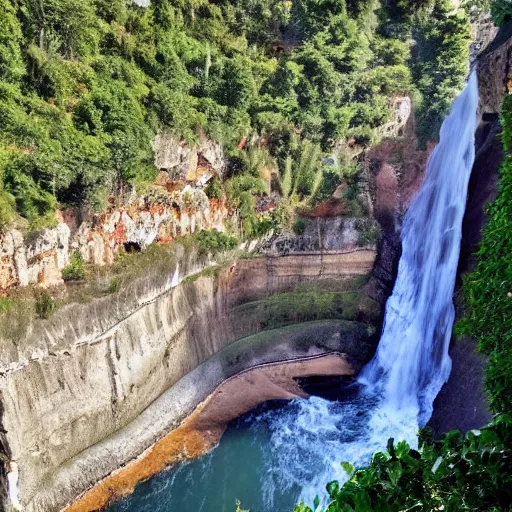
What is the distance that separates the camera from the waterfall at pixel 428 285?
57.2 ft

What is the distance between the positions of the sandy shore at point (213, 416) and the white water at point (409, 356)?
4.07ft

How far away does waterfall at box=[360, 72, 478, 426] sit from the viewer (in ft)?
57.2

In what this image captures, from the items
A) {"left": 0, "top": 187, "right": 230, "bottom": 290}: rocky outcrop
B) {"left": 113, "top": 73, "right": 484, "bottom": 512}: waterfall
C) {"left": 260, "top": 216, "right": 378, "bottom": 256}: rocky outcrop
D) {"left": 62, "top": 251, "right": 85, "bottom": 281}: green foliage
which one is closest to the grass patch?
{"left": 260, "top": 216, "right": 378, "bottom": 256}: rocky outcrop

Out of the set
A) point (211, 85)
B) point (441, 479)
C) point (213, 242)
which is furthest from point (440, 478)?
point (211, 85)

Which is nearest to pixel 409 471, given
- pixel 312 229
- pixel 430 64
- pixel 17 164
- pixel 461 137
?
pixel 17 164

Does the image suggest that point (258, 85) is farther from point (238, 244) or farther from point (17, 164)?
point (17, 164)

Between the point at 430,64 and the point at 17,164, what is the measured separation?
61.9ft

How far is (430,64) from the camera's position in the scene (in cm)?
2420

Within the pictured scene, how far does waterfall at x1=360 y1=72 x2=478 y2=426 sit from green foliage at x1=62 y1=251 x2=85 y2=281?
37.0 ft

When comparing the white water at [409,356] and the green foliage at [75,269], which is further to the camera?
the white water at [409,356]

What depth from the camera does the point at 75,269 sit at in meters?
14.7

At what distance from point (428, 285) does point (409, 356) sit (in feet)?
8.68

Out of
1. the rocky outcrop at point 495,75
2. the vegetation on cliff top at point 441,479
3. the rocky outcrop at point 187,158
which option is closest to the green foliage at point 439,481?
the vegetation on cliff top at point 441,479

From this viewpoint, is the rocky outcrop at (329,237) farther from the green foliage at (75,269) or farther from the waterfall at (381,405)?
the green foliage at (75,269)
